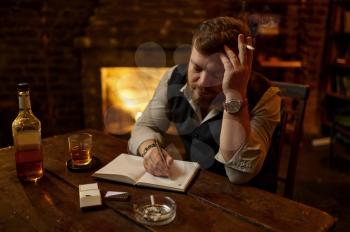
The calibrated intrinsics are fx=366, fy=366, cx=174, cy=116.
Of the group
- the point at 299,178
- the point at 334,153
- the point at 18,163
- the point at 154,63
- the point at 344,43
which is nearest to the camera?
the point at 18,163

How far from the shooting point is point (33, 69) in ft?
10.2

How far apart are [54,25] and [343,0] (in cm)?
262

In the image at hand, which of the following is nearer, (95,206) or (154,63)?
(95,206)

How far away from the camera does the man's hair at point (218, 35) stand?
4.01 feet

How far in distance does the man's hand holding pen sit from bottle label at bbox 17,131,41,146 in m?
0.35

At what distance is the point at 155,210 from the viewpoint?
0.97 metres

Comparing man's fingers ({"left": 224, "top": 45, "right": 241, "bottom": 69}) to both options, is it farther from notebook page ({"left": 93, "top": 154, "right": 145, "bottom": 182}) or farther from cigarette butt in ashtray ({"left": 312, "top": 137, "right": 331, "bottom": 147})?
cigarette butt in ashtray ({"left": 312, "top": 137, "right": 331, "bottom": 147})

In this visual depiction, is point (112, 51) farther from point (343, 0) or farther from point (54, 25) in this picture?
point (343, 0)

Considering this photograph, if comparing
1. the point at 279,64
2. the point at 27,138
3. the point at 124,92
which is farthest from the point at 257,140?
the point at 279,64

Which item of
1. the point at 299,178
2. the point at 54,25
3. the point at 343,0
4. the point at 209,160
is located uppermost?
the point at 343,0

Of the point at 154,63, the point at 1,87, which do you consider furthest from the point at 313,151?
the point at 1,87

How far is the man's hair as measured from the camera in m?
1.22

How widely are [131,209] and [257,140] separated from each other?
469mm

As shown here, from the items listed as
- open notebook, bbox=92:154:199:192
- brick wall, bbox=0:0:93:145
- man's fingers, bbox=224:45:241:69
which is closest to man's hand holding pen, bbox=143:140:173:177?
A: open notebook, bbox=92:154:199:192
